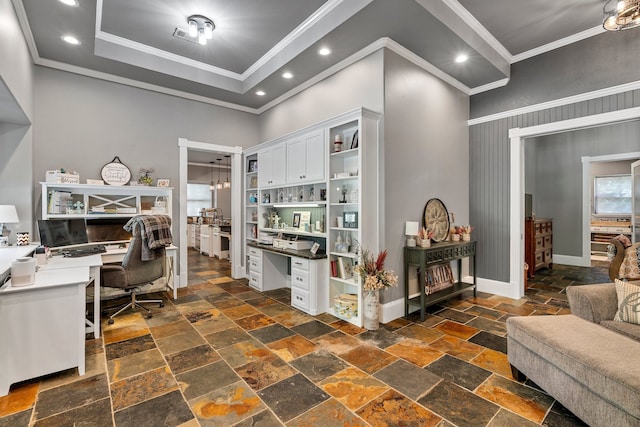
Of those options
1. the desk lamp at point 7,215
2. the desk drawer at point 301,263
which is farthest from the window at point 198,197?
the desk drawer at point 301,263

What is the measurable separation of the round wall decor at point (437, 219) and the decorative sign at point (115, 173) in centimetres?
432

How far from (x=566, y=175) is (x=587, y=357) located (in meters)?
6.41

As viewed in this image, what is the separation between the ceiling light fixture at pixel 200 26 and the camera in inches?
131

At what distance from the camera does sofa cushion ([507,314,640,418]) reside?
1477 mm

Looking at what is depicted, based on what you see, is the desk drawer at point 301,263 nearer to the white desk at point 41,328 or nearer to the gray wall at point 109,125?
the white desk at point 41,328

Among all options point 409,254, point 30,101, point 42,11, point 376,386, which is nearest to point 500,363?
point 376,386

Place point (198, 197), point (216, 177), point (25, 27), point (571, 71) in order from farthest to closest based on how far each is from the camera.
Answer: point (198, 197) < point (216, 177) < point (571, 71) < point (25, 27)

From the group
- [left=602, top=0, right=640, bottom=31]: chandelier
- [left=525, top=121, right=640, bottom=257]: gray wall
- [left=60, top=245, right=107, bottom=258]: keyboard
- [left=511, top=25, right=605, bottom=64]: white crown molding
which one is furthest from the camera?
[left=525, top=121, right=640, bottom=257]: gray wall

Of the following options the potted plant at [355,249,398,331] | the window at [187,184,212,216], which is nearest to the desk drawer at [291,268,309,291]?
the potted plant at [355,249,398,331]

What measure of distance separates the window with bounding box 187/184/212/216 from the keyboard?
23.7ft

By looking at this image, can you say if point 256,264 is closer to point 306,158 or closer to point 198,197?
point 306,158

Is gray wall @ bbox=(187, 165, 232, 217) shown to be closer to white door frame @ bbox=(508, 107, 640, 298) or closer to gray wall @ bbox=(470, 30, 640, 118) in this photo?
gray wall @ bbox=(470, 30, 640, 118)

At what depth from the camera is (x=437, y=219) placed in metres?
4.02

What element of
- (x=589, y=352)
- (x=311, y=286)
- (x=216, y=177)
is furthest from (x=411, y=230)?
(x=216, y=177)
